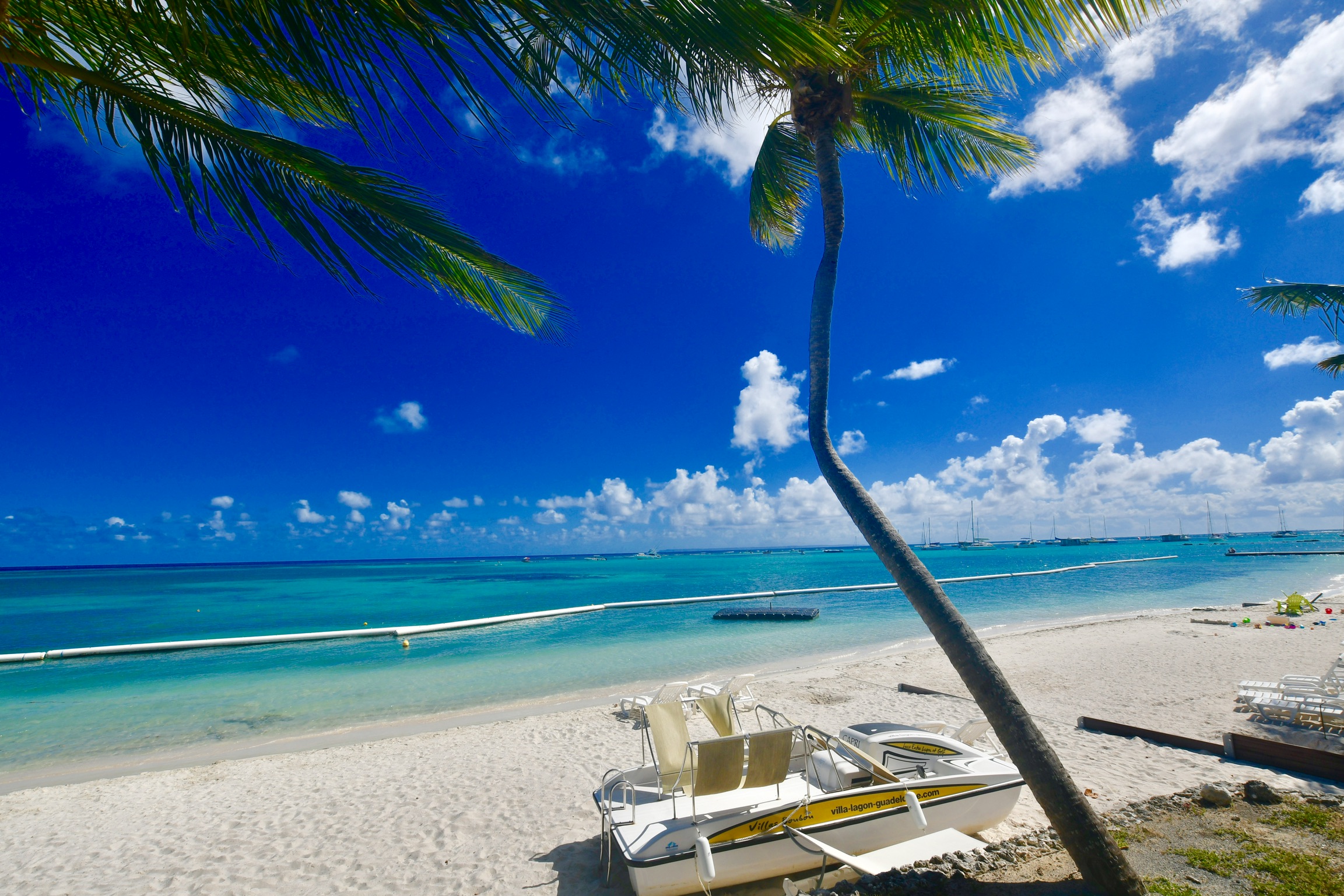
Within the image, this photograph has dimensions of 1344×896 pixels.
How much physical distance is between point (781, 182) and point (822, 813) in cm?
591

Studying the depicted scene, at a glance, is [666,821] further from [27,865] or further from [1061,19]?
[27,865]

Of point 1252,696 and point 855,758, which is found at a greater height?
point 855,758

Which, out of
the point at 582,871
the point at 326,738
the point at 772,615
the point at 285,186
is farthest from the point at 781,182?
the point at 772,615

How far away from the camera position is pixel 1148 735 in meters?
7.83

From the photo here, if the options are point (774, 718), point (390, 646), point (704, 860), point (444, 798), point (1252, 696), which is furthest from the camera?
point (390, 646)

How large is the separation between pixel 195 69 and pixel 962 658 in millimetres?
4631

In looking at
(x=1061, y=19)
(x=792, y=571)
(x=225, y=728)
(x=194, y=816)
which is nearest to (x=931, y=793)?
(x=1061, y=19)

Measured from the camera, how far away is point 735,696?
1041 centimetres

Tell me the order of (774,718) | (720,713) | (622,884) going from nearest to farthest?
(622,884)
(774,718)
(720,713)

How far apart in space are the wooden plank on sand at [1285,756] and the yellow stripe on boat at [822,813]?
190 inches

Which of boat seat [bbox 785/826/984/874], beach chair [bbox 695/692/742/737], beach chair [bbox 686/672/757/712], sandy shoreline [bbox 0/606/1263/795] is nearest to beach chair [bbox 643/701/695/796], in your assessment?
beach chair [bbox 695/692/742/737]

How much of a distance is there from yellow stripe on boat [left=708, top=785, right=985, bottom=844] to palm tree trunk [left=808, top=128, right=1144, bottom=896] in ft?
5.00

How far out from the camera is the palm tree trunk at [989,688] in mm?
3336

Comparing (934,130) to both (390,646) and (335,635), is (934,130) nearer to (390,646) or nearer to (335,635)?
(390,646)
